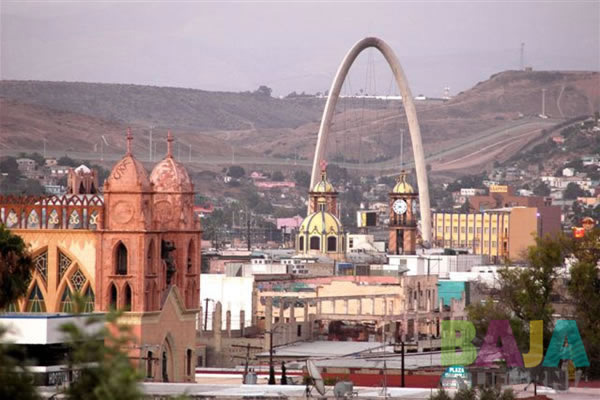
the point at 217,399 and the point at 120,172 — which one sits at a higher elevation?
the point at 120,172

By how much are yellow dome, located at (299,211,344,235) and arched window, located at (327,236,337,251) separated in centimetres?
43

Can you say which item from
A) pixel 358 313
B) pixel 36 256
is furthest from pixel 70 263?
pixel 358 313

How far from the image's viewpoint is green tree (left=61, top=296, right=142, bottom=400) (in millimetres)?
32438

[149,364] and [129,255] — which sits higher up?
[129,255]

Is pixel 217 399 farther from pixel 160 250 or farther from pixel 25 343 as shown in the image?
pixel 160 250

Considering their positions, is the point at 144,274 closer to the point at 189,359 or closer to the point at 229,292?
the point at 189,359

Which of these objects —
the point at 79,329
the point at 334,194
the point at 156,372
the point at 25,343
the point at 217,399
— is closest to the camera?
the point at 79,329

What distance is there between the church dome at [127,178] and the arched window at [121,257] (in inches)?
71.1

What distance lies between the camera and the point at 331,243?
16500 cm

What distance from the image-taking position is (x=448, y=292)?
5945 inches

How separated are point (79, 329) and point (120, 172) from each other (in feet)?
142

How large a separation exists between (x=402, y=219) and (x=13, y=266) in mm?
100417

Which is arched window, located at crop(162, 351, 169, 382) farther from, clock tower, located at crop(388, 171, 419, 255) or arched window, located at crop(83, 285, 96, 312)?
clock tower, located at crop(388, 171, 419, 255)

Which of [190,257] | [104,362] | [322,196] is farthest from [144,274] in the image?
[322,196]
